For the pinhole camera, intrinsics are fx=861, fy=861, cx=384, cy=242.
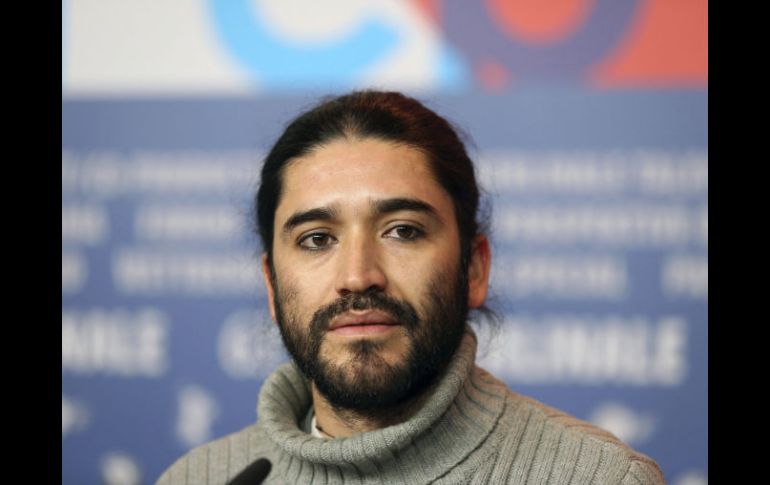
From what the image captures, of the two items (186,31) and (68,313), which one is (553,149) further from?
(68,313)

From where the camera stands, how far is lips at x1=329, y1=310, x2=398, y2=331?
1.46 meters

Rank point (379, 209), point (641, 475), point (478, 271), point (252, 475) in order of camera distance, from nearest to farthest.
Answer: point (252, 475), point (641, 475), point (379, 209), point (478, 271)

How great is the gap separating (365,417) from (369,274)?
0.29 m

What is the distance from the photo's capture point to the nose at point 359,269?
144cm

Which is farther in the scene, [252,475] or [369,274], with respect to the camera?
[369,274]

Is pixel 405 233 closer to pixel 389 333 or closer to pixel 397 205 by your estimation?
pixel 397 205

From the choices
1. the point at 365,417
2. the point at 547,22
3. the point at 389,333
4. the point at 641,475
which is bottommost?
the point at 641,475

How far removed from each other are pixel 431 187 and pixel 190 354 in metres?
1.23

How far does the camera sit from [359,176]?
1.57 meters

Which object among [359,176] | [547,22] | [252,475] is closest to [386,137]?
[359,176]

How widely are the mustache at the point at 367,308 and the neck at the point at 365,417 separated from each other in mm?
159

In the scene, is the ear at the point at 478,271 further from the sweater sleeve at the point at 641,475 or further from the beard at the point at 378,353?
the sweater sleeve at the point at 641,475

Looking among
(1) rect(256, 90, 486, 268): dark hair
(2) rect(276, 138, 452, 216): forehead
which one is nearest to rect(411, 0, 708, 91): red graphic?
(1) rect(256, 90, 486, 268): dark hair

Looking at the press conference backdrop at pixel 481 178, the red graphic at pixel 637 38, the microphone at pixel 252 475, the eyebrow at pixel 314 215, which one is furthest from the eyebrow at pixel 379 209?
the red graphic at pixel 637 38
